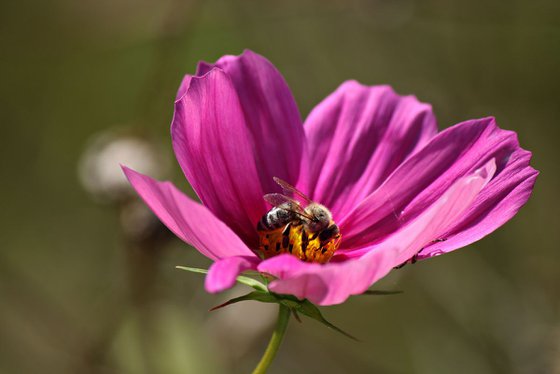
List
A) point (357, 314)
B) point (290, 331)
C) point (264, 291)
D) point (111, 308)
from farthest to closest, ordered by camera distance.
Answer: point (357, 314)
point (290, 331)
point (111, 308)
point (264, 291)

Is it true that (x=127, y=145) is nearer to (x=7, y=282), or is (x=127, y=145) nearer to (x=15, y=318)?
(x=7, y=282)

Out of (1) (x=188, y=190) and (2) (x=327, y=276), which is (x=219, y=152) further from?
(1) (x=188, y=190)

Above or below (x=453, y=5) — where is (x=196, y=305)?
below

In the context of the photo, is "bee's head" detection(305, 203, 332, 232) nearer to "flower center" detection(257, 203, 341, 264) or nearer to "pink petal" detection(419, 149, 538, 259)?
"flower center" detection(257, 203, 341, 264)

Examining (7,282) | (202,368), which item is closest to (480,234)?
(202,368)

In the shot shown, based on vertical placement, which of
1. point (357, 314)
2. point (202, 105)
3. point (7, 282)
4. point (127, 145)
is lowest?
point (357, 314)

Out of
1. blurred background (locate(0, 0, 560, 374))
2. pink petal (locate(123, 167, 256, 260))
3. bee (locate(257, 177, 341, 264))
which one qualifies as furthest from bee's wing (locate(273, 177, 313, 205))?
blurred background (locate(0, 0, 560, 374))

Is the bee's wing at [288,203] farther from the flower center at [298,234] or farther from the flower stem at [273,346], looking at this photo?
the flower stem at [273,346]
